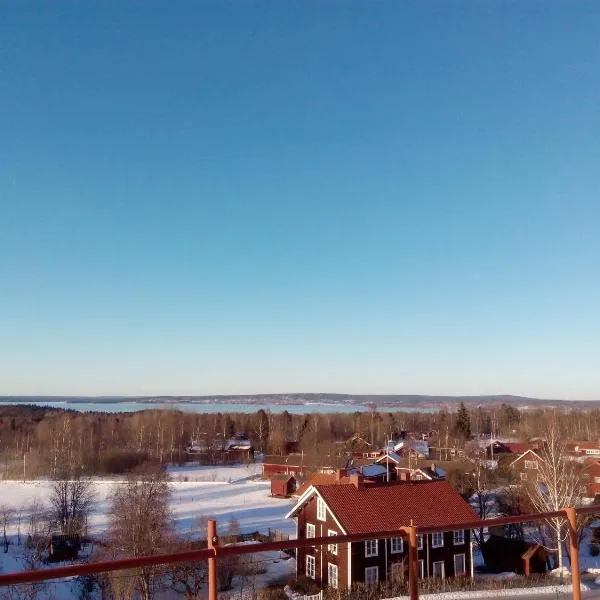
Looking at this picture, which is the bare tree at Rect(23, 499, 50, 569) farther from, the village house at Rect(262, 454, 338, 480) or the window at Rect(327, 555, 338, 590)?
the village house at Rect(262, 454, 338, 480)

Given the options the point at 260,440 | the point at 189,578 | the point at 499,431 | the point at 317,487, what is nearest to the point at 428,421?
the point at 499,431

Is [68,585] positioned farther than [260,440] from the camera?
No

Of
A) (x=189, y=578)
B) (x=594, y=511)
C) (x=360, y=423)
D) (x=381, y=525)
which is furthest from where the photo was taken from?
(x=360, y=423)

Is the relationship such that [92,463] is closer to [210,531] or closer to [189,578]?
[189,578]

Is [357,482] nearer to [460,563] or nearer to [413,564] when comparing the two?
[460,563]

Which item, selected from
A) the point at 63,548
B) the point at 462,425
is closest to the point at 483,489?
the point at 63,548

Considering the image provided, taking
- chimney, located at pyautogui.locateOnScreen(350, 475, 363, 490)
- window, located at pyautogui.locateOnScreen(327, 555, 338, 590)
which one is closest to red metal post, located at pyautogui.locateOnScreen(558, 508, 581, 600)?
window, located at pyautogui.locateOnScreen(327, 555, 338, 590)

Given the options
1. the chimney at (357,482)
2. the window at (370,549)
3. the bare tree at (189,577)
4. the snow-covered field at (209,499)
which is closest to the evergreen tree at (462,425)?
the snow-covered field at (209,499)

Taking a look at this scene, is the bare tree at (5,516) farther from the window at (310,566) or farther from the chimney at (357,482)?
the window at (310,566)
